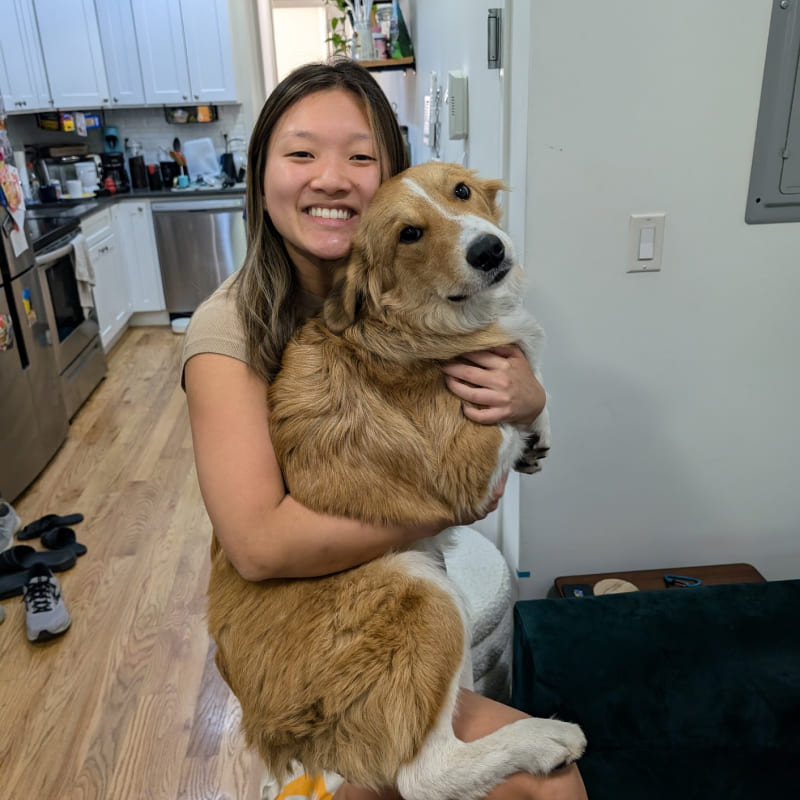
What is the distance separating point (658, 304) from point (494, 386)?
63 centimetres

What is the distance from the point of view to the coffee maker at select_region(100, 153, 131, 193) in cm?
606

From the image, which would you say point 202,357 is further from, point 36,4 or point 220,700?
point 36,4

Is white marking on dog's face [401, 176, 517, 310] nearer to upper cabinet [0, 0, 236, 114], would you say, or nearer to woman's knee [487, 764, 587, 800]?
woman's knee [487, 764, 587, 800]

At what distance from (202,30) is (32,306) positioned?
336 cm

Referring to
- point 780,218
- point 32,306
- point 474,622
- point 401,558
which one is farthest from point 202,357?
point 32,306

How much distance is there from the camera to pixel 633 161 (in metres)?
1.56

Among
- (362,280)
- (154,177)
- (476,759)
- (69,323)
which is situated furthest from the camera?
(154,177)

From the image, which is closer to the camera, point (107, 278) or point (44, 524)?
point (44, 524)

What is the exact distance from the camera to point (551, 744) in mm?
1228

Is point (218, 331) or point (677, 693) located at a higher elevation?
point (218, 331)

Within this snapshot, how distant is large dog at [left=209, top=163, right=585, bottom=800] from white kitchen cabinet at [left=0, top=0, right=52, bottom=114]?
4.95 metres

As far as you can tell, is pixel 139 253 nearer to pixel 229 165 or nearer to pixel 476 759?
pixel 229 165

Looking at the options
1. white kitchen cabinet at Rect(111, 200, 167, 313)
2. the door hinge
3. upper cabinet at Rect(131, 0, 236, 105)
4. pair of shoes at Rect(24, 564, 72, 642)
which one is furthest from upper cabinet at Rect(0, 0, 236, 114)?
the door hinge

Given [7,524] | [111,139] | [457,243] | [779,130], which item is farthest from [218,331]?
[111,139]
